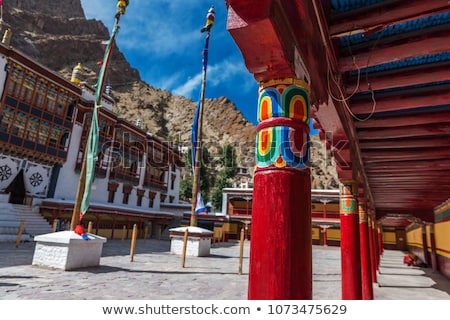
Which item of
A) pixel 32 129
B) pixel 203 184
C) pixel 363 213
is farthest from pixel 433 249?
pixel 203 184

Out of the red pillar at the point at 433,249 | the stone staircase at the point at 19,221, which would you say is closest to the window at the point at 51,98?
the stone staircase at the point at 19,221

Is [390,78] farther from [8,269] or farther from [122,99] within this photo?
[122,99]

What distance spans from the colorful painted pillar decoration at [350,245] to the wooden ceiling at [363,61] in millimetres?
504

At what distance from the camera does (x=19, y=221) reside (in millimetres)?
17094

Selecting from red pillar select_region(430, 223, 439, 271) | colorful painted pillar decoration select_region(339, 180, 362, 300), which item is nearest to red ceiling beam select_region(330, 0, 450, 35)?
colorful painted pillar decoration select_region(339, 180, 362, 300)

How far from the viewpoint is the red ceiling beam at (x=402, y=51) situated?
8.68ft

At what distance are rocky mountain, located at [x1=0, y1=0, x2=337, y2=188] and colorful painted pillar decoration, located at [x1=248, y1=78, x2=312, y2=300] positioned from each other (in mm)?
65048

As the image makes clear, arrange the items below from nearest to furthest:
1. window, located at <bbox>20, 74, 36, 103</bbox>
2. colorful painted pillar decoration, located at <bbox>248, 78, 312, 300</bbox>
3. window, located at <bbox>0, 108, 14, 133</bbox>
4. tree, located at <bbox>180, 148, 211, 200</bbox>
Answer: colorful painted pillar decoration, located at <bbox>248, 78, 312, 300</bbox> → window, located at <bbox>0, 108, 14, 133</bbox> → window, located at <bbox>20, 74, 36, 103</bbox> → tree, located at <bbox>180, 148, 211, 200</bbox>

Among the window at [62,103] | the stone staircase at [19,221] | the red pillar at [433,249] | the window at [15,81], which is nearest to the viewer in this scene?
the red pillar at [433,249]

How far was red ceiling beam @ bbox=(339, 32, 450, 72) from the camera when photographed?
264 centimetres

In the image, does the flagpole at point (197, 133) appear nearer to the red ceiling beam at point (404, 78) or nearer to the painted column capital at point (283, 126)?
the red ceiling beam at point (404, 78)

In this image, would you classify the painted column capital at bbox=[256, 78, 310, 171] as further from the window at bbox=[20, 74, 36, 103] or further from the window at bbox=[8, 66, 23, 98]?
the window at bbox=[20, 74, 36, 103]

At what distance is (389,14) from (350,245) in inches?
164
